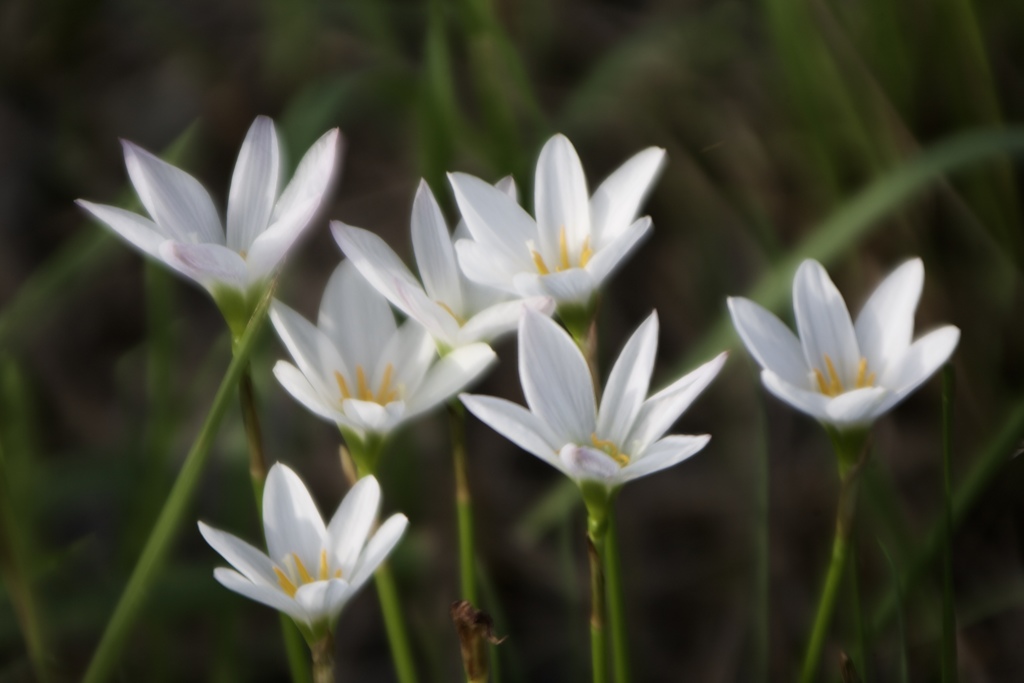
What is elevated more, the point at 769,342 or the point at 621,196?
the point at 621,196

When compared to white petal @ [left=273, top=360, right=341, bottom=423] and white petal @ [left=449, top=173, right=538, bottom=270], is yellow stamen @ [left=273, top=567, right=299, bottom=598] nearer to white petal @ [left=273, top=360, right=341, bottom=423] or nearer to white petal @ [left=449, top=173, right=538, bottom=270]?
white petal @ [left=273, top=360, right=341, bottom=423]

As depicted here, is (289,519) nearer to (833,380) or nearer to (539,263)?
(539,263)

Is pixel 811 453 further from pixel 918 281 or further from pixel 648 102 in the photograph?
pixel 918 281

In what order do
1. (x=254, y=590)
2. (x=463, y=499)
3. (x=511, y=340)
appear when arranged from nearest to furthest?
1. (x=254, y=590)
2. (x=463, y=499)
3. (x=511, y=340)

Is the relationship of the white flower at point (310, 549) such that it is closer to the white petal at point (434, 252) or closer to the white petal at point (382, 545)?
the white petal at point (382, 545)

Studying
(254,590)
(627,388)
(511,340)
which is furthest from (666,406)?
(511,340)

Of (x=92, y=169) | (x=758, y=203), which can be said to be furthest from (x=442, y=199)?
(x=92, y=169)

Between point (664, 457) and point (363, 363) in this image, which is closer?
point (664, 457)
